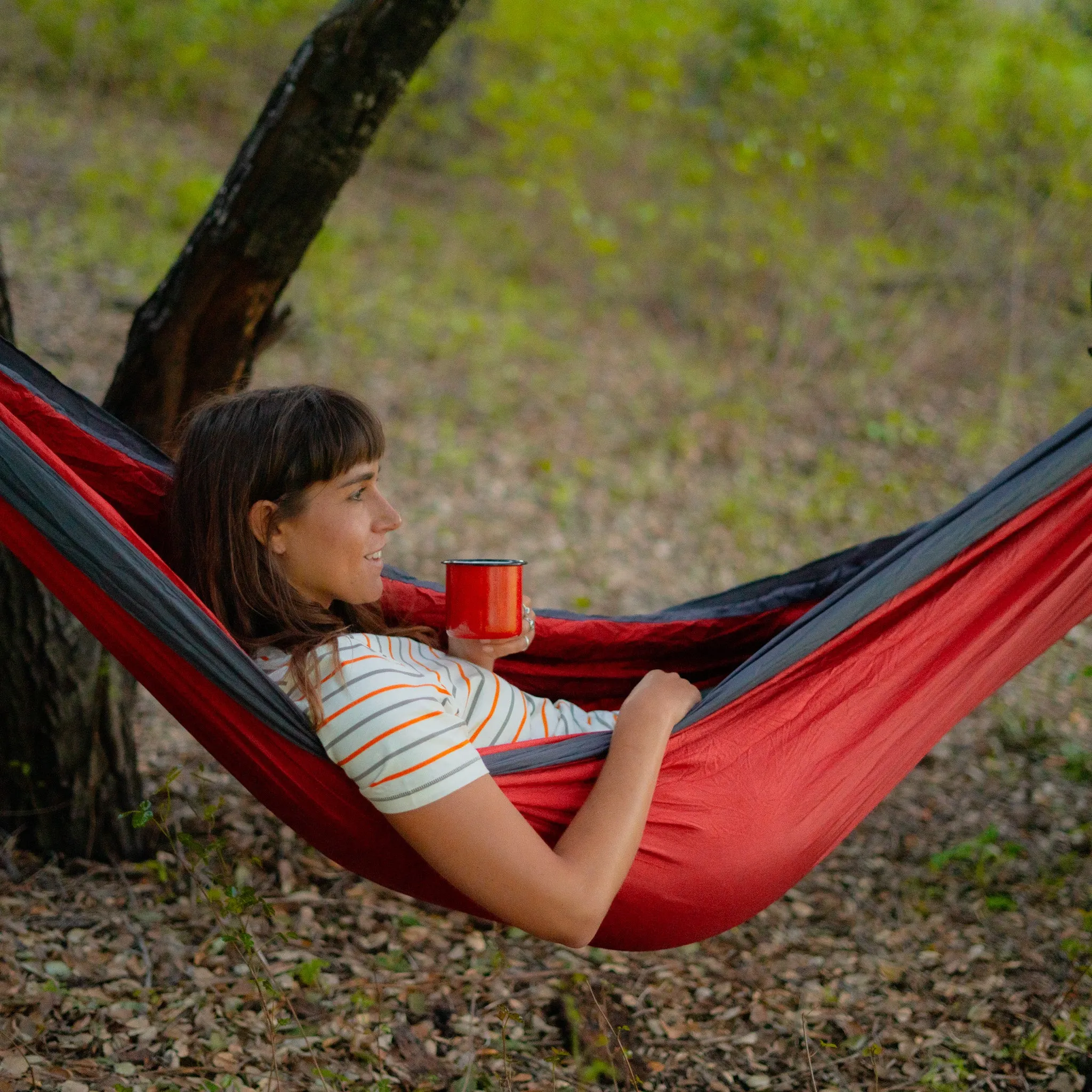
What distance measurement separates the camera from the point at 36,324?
450 centimetres

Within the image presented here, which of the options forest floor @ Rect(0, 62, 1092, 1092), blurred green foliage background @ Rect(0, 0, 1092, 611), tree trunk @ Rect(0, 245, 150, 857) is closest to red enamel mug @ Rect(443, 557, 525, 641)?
forest floor @ Rect(0, 62, 1092, 1092)

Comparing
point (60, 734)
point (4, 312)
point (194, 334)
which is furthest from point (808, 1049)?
point (4, 312)

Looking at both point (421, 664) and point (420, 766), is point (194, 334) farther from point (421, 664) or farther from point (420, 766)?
point (420, 766)

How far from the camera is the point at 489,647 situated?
1573mm

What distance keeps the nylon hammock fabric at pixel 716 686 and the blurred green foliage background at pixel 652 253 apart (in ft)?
7.52

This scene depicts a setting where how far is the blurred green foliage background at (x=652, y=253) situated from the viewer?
4539 mm

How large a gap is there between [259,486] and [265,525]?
55mm

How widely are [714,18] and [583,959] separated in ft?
18.7

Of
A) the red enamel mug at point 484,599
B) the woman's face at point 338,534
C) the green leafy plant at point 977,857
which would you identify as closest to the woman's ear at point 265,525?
the woman's face at point 338,534

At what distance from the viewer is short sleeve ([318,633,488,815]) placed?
118 cm

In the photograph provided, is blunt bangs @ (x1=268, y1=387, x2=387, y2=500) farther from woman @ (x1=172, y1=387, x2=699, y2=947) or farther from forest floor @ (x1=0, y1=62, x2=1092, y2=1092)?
forest floor @ (x1=0, y1=62, x2=1092, y2=1092)

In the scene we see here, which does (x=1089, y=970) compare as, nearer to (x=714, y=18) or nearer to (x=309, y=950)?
(x=309, y=950)

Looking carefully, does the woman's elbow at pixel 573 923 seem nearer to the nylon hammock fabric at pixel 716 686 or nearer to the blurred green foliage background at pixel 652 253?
the nylon hammock fabric at pixel 716 686

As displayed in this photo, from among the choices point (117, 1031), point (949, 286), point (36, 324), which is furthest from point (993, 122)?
point (117, 1031)
